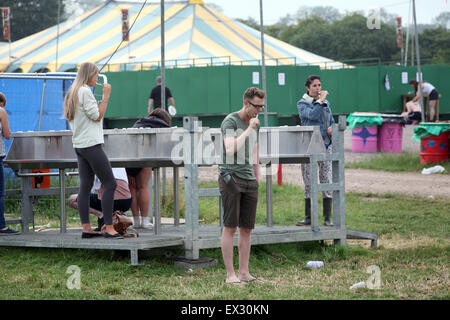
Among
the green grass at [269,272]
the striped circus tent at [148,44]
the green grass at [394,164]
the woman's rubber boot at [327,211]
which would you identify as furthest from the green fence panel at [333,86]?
the woman's rubber boot at [327,211]

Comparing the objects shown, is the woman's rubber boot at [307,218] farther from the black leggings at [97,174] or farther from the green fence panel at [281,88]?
the green fence panel at [281,88]

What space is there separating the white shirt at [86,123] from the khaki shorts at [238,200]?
143 centimetres

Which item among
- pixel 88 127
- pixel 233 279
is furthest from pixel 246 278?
pixel 88 127

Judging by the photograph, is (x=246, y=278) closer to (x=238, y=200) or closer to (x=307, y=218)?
(x=238, y=200)

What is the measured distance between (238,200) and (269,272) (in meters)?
1.02

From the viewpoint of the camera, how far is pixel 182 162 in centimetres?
766

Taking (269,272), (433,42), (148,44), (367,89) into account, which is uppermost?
(433,42)

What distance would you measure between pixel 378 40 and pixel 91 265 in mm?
72016

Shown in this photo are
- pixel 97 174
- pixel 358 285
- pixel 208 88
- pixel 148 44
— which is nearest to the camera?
pixel 358 285

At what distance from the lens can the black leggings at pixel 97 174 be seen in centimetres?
741

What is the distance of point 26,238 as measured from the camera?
816cm
